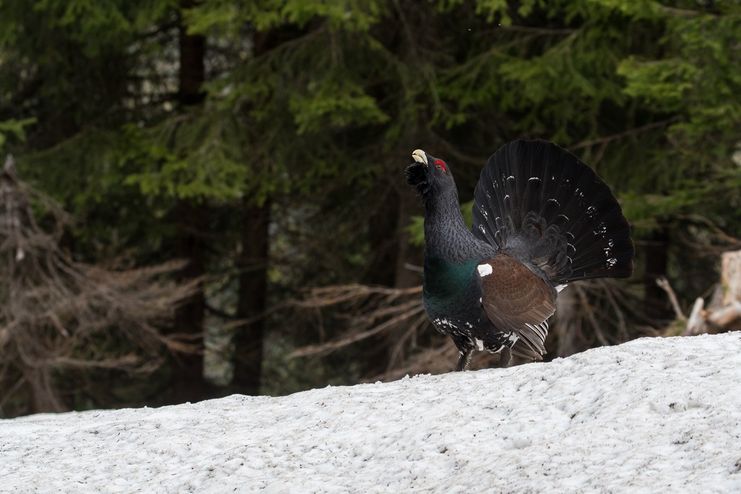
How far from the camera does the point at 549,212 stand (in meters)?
7.04

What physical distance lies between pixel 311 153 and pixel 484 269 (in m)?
9.18

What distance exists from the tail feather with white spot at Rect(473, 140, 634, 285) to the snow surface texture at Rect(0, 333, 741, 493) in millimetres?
1441

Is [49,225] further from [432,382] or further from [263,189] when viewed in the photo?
[432,382]

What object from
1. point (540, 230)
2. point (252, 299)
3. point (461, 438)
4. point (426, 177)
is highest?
point (426, 177)

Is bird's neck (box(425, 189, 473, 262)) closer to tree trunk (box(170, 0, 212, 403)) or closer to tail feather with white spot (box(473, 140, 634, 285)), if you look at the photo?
tail feather with white spot (box(473, 140, 634, 285))

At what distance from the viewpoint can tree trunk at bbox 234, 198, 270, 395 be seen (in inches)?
695

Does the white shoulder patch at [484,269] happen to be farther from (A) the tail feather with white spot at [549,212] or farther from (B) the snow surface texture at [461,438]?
(A) the tail feather with white spot at [549,212]

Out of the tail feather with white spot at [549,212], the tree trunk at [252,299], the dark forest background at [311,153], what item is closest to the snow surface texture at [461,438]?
the tail feather with white spot at [549,212]

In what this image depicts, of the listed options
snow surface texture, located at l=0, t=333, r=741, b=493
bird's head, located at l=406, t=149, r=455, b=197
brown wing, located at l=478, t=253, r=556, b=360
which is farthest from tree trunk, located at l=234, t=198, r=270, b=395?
snow surface texture, located at l=0, t=333, r=741, b=493

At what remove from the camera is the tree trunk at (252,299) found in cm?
1764

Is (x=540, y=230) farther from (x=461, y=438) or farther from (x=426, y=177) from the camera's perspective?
(x=461, y=438)

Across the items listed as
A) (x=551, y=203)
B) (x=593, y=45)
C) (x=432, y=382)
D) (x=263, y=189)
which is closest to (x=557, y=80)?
(x=593, y=45)

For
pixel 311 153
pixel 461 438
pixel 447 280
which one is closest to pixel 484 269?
pixel 447 280

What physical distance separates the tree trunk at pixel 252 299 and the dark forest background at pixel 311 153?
0.15 ft
